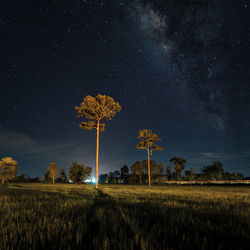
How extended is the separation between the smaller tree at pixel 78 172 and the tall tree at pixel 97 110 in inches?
2223

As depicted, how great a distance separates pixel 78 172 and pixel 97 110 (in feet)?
193

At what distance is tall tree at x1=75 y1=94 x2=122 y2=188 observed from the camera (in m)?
20.2

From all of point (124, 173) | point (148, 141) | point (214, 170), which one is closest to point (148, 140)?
point (148, 141)

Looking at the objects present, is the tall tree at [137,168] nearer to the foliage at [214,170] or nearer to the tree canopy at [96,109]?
the foliage at [214,170]

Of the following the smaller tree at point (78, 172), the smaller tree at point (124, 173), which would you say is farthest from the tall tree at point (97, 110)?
the smaller tree at point (124, 173)

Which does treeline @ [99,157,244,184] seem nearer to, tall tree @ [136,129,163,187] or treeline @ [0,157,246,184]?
treeline @ [0,157,246,184]

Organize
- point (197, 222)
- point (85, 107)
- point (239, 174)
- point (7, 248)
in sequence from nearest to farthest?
point (7, 248) < point (197, 222) < point (85, 107) < point (239, 174)

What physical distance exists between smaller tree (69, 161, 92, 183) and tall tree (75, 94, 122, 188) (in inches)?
2223

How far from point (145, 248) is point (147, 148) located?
2648 cm

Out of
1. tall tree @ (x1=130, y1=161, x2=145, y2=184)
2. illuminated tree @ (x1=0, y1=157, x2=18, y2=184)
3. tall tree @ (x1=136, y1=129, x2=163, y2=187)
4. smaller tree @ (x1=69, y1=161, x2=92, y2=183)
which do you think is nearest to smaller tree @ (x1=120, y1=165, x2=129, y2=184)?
tall tree @ (x1=130, y1=161, x2=145, y2=184)

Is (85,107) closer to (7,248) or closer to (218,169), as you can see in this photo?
(7,248)

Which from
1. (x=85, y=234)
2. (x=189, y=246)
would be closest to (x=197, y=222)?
(x=189, y=246)

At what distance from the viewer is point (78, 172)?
70.6 meters

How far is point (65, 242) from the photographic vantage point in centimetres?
158
